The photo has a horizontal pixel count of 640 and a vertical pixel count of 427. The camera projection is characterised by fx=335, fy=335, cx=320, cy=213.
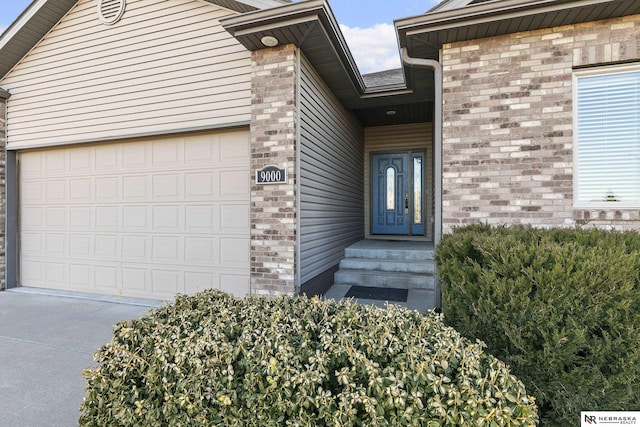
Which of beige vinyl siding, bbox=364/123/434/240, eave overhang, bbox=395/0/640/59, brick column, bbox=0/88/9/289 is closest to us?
eave overhang, bbox=395/0/640/59

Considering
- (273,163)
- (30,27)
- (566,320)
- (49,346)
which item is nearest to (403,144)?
(273,163)

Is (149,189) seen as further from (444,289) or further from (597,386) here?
(597,386)

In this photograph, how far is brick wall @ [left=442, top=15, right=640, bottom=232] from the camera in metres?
3.63

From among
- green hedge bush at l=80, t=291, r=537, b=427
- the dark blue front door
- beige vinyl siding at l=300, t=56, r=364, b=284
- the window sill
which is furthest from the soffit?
green hedge bush at l=80, t=291, r=537, b=427

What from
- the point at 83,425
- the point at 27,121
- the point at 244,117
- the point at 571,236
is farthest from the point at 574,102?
the point at 27,121

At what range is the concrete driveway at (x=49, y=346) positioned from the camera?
2.42m

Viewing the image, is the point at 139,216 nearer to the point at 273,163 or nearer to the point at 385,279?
the point at 273,163

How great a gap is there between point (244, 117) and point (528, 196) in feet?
11.8

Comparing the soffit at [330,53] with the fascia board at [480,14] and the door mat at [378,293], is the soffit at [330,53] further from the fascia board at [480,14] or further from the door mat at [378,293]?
the door mat at [378,293]

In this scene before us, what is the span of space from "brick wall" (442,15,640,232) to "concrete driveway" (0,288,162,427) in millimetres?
4020

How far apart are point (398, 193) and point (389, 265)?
266 cm

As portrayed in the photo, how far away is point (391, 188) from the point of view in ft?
26.0

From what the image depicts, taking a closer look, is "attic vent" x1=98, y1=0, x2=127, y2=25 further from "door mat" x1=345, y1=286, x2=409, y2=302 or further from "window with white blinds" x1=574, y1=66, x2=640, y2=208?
"window with white blinds" x1=574, y1=66, x2=640, y2=208

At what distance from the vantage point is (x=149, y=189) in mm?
5227
